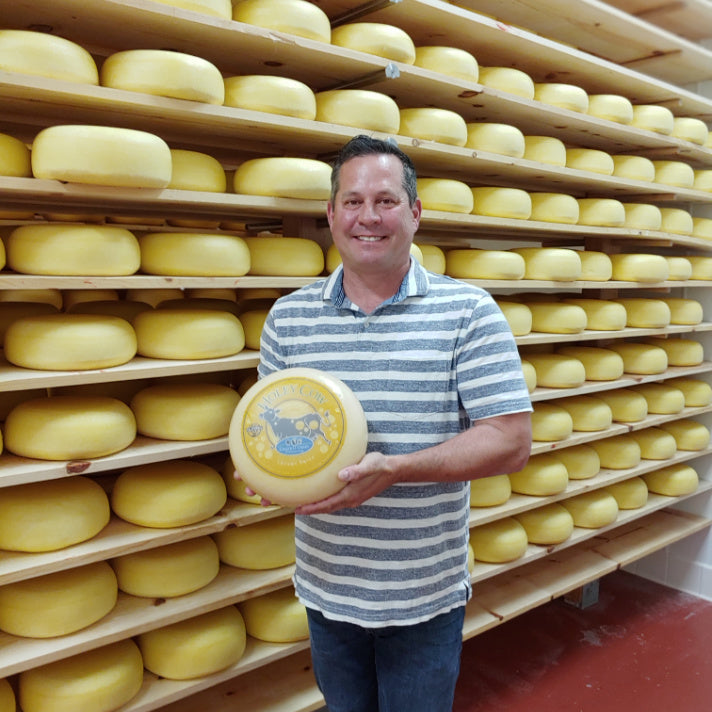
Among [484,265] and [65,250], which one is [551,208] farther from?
[65,250]

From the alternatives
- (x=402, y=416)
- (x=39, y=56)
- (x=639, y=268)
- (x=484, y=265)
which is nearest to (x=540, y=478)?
(x=484, y=265)

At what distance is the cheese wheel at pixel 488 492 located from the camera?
222 centimetres

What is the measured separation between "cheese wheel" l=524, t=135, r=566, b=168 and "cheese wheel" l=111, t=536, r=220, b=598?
66.6 inches

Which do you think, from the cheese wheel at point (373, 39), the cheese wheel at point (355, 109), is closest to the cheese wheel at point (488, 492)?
the cheese wheel at point (355, 109)

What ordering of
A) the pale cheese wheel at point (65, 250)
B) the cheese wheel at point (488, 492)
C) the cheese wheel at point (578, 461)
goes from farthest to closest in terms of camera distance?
the cheese wheel at point (578, 461) < the cheese wheel at point (488, 492) < the pale cheese wheel at point (65, 250)

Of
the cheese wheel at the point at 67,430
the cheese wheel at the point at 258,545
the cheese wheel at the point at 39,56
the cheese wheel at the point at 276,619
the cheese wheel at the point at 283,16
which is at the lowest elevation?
the cheese wheel at the point at 276,619

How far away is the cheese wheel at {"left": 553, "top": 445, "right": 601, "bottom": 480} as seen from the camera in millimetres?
2590

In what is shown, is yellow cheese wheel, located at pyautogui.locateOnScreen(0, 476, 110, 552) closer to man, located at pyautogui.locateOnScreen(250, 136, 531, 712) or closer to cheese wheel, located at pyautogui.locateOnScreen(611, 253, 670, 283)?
man, located at pyautogui.locateOnScreen(250, 136, 531, 712)

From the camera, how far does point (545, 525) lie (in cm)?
245

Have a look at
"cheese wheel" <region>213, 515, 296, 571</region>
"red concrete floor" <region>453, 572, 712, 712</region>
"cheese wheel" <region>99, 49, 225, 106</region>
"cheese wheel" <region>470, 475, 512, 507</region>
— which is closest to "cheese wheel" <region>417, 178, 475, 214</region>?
"cheese wheel" <region>99, 49, 225, 106</region>

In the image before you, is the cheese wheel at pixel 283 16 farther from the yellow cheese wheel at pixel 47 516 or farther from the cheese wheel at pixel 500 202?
the yellow cheese wheel at pixel 47 516

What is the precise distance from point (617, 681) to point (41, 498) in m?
2.12

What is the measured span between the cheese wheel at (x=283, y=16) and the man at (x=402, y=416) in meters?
0.48

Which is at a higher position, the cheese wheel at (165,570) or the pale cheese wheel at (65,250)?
the pale cheese wheel at (65,250)
